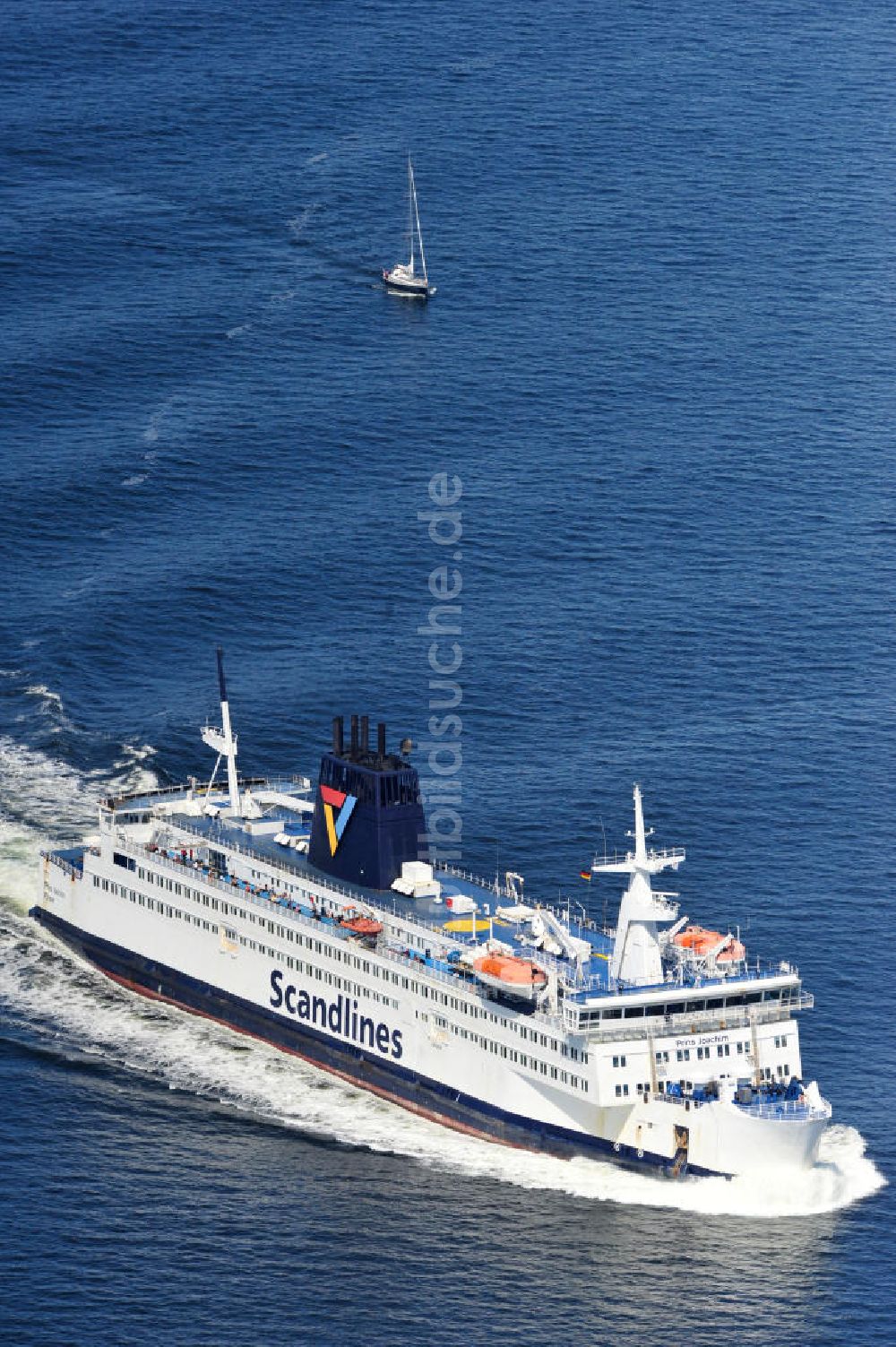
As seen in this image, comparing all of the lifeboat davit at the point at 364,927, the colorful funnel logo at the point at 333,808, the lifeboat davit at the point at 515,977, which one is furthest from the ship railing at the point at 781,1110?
the colorful funnel logo at the point at 333,808

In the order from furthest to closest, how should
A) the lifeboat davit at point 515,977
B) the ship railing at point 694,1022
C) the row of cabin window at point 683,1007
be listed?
the lifeboat davit at point 515,977 → the row of cabin window at point 683,1007 → the ship railing at point 694,1022

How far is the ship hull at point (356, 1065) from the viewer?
156 m

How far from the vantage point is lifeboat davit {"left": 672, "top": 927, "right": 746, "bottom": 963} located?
15888cm

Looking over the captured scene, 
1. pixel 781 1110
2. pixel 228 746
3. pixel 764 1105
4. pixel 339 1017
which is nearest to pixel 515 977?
pixel 764 1105

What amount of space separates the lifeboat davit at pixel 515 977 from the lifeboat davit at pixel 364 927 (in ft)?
32.1

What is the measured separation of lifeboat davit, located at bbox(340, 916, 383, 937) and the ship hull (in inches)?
258

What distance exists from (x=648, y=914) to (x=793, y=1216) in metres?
16.6

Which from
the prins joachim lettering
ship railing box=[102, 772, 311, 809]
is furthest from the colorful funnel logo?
ship railing box=[102, 772, 311, 809]

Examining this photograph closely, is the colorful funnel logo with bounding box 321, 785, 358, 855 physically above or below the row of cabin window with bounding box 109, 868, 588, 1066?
above

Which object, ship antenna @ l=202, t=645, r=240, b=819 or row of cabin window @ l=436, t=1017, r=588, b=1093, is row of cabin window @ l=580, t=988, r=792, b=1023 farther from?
ship antenna @ l=202, t=645, r=240, b=819

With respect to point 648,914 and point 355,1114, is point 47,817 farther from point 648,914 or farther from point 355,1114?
point 648,914

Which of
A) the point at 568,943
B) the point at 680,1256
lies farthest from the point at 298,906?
the point at 680,1256

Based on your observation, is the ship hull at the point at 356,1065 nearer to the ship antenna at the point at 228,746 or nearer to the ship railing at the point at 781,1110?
the ship railing at the point at 781,1110

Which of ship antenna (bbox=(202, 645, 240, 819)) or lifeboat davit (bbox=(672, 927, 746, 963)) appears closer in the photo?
lifeboat davit (bbox=(672, 927, 746, 963))
